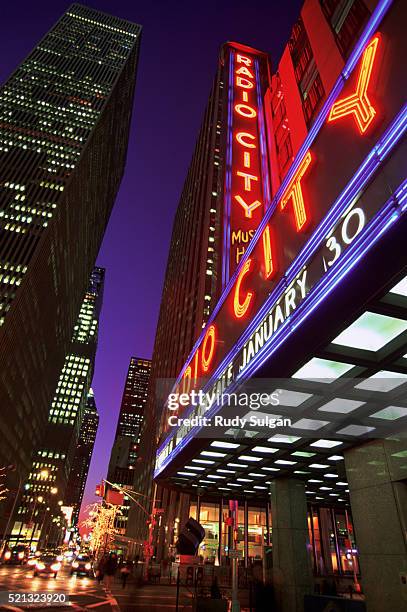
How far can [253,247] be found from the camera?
12344 mm

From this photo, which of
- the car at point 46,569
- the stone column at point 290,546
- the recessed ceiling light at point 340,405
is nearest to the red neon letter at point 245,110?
the recessed ceiling light at point 340,405

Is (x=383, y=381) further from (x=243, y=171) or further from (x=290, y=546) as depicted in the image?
(x=243, y=171)

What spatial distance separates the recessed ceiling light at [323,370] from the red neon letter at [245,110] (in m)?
22.2

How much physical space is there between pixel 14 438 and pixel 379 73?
122344mm

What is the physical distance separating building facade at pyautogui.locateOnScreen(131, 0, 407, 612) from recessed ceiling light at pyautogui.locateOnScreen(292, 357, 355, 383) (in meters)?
0.05

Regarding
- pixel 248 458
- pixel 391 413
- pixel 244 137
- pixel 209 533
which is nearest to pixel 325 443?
pixel 391 413

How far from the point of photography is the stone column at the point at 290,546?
59.5 feet

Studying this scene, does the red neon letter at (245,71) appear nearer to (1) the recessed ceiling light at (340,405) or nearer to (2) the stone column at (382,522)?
(1) the recessed ceiling light at (340,405)

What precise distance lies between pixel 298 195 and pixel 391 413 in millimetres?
7664

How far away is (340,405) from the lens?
12.1 metres

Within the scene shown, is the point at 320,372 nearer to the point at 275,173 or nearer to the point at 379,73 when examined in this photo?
the point at 379,73

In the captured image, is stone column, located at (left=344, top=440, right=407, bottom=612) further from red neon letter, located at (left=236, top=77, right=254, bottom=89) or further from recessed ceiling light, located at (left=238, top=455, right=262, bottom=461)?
red neon letter, located at (left=236, top=77, right=254, bottom=89)

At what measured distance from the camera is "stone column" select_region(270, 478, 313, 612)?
18.1m

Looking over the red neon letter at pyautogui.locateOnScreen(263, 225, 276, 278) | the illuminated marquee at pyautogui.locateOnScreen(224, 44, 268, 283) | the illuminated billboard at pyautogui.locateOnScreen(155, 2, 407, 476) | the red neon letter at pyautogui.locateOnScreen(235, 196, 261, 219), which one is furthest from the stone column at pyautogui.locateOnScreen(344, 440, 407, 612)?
the red neon letter at pyautogui.locateOnScreen(235, 196, 261, 219)
